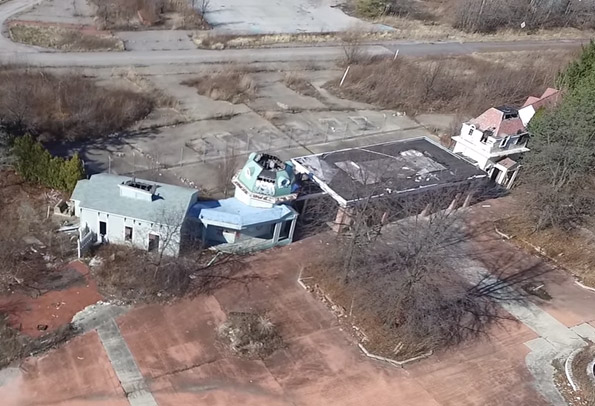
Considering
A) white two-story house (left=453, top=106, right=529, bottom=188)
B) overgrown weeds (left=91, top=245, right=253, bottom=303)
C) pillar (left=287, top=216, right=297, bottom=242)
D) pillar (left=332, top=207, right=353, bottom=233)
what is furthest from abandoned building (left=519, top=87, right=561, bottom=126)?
overgrown weeds (left=91, top=245, right=253, bottom=303)

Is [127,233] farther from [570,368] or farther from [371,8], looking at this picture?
[371,8]

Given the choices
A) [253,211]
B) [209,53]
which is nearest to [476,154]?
[253,211]

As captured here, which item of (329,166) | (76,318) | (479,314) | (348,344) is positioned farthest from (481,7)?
(76,318)

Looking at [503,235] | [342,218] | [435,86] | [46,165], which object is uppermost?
[435,86]

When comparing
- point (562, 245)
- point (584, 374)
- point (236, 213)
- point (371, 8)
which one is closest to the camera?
point (584, 374)

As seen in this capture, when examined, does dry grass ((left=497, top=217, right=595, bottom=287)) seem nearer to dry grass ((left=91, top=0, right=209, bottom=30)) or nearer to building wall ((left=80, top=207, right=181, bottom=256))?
building wall ((left=80, top=207, right=181, bottom=256))

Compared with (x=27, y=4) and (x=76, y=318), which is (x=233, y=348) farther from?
(x=27, y=4)
